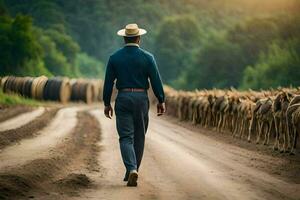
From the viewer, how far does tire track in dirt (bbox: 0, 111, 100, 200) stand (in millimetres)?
9031

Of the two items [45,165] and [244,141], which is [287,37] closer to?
[244,141]

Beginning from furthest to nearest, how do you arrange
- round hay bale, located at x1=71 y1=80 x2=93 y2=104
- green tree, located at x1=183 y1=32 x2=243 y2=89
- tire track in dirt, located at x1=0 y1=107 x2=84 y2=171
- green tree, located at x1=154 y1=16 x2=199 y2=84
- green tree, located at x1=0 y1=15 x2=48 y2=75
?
green tree, located at x1=154 y1=16 x2=199 y2=84 < green tree, located at x1=183 y1=32 x2=243 y2=89 < round hay bale, located at x1=71 y1=80 x2=93 y2=104 < green tree, located at x1=0 y1=15 x2=48 y2=75 < tire track in dirt, located at x1=0 y1=107 x2=84 y2=171

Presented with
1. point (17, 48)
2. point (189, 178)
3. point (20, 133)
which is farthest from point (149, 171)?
point (17, 48)

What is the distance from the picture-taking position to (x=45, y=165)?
38.6 feet

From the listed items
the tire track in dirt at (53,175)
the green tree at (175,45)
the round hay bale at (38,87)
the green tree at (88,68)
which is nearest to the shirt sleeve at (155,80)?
the tire track in dirt at (53,175)

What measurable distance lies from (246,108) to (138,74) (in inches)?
522

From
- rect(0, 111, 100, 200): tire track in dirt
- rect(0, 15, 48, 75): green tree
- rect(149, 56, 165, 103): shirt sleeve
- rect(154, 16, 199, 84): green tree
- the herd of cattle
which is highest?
rect(154, 16, 199, 84): green tree

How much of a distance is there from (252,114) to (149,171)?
418 inches

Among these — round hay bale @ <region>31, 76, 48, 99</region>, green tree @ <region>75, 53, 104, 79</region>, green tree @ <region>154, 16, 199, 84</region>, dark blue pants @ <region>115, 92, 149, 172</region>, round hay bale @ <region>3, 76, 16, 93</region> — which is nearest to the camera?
dark blue pants @ <region>115, 92, 149, 172</region>

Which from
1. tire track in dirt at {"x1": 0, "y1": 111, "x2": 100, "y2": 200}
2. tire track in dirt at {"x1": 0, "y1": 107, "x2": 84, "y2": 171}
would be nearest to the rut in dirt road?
tire track in dirt at {"x1": 0, "y1": 111, "x2": 100, "y2": 200}

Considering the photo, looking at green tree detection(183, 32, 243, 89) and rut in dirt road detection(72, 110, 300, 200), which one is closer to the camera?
rut in dirt road detection(72, 110, 300, 200)

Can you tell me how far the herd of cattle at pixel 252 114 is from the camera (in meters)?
18.0

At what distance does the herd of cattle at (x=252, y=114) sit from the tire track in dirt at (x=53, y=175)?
4.91 m

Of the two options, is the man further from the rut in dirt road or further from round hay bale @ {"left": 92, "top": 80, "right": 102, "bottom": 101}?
round hay bale @ {"left": 92, "top": 80, "right": 102, "bottom": 101}
